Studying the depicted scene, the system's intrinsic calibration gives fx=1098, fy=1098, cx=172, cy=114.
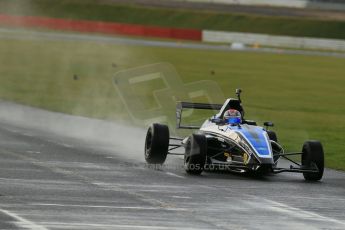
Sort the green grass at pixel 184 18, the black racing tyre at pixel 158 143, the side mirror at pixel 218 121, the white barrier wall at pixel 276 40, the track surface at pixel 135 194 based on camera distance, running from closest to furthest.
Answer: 1. the track surface at pixel 135 194
2. the black racing tyre at pixel 158 143
3. the side mirror at pixel 218 121
4. the white barrier wall at pixel 276 40
5. the green grass at pixel 184 18

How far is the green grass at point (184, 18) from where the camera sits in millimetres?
109188

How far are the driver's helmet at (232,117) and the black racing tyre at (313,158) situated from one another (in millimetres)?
1477

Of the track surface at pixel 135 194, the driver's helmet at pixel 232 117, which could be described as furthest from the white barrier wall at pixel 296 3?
the driver's helmet at pixel 232 117

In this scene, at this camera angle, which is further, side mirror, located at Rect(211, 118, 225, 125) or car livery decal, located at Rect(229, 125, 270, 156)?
side mirror, located at Rect(211, 118, 225, 125)

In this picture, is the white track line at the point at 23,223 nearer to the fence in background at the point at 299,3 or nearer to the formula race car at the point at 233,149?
the formula race car at the point at 233,149

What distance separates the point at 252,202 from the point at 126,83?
35.9m

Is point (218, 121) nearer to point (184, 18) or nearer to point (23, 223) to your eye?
point (23, 223)

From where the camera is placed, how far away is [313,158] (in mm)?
21203

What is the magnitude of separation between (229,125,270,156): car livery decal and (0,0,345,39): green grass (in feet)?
Answer: 282

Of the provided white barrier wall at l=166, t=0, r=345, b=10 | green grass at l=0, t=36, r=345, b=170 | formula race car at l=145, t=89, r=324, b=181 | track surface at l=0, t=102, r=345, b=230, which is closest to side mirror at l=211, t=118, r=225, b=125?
formula race car at l=145, t=89, r=324, b=181

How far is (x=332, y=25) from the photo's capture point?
364 feet

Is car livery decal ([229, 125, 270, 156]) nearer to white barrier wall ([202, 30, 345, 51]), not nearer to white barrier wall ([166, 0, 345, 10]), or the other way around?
white barrier wall ([202, 30, 345, 51])

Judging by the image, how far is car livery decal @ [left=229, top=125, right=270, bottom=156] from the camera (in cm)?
2053

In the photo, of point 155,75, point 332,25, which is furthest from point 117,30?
point 155,75
